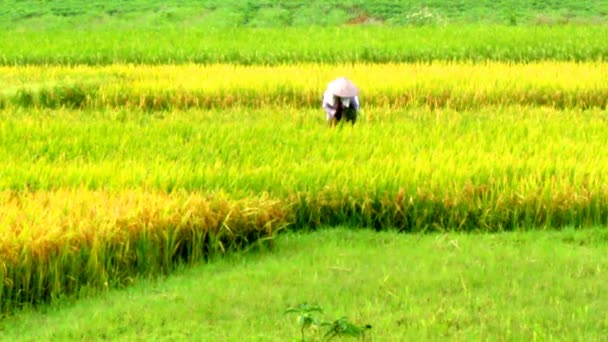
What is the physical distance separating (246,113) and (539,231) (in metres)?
4.63

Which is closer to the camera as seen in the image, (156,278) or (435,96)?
(156,278)

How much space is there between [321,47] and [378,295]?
431 inches

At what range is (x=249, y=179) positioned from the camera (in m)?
6.72

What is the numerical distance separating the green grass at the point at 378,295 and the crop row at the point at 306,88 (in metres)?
5.25

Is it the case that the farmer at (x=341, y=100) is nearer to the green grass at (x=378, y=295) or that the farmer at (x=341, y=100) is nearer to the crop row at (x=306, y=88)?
the green grass at (x=378, y=295)

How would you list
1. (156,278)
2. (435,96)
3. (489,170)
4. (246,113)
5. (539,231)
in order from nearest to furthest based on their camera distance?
1. (156,278)
2. (539,231)
3. (489,170)
4. (246,113)
5. (435,96)

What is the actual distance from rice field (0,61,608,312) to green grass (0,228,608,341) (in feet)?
0.70

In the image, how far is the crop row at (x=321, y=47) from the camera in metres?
15.5

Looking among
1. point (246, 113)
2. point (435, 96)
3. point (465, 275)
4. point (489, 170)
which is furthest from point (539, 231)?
point (435, 96)

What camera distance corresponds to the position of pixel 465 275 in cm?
539

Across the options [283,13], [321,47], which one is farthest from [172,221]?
[283,13]

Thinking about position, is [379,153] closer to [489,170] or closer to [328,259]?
[489,170]

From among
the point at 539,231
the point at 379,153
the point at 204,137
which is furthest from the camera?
the point at 204,137

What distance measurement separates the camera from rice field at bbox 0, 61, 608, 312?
5.58 m
